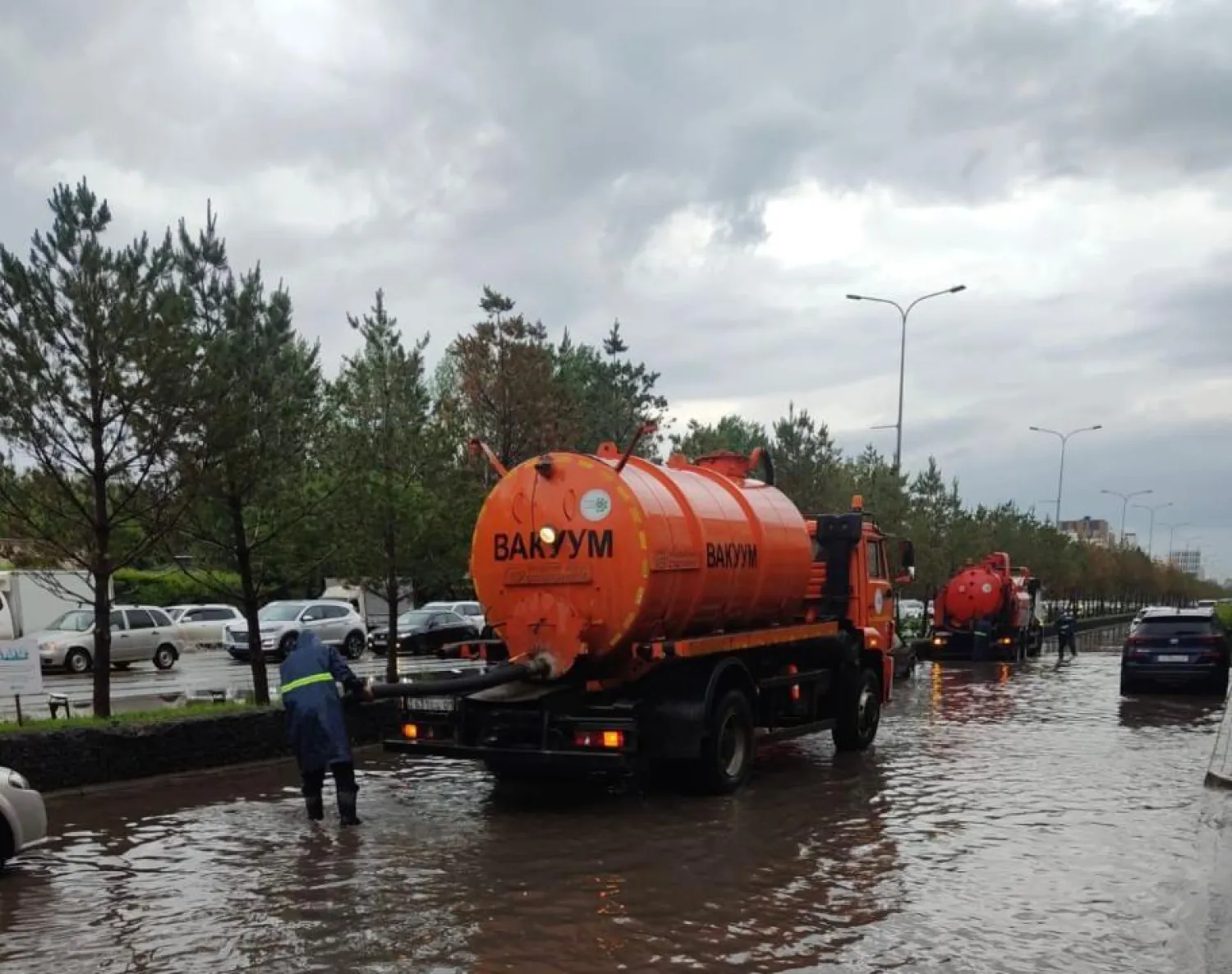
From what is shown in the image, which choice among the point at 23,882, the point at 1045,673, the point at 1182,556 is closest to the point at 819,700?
the point at 23,882

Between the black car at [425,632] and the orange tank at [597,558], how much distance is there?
2138 centimetres

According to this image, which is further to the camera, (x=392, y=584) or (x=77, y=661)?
(x=77, y=661)

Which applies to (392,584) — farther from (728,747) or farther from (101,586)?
(728,747)

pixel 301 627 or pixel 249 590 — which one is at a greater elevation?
pixel 249 590

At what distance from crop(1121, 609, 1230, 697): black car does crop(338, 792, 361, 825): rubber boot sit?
16.1 m

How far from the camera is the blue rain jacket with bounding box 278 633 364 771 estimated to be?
32.0 ft

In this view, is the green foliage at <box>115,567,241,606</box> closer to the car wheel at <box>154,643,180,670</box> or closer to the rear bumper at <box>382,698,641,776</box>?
the car wheel at <box>154,643,180,670</box>

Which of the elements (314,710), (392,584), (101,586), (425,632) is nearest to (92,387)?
(101,586)

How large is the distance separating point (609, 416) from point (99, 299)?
36.3m

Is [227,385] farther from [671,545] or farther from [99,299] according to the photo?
[671,545]

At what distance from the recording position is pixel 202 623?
37281 mm

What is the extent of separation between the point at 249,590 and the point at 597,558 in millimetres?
5853

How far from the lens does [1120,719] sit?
1792 centimetres

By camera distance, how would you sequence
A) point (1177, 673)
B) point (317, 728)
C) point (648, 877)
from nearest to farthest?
point (648, 877) → point (317, 728) → point (1177, 673)
